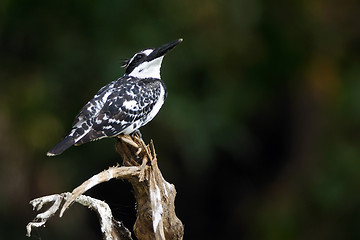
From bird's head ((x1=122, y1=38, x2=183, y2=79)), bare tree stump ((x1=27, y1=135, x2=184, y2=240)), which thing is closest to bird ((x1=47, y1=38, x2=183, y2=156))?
bird's head ((x1=122, y1=38, x2=183, y2=79))

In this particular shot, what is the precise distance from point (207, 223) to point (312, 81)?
1921 millimetres

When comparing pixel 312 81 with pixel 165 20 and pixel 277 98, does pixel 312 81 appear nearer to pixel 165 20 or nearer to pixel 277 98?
pixel 277 98

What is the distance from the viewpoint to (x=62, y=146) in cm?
385

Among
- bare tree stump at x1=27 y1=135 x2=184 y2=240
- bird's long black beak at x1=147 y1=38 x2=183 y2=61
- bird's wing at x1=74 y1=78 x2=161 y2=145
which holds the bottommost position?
bare tree stump at x1=27 y1=135 x2=184 y2=240

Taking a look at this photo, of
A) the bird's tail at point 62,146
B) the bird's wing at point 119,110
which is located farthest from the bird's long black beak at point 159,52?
the bird's tail at point 62,146

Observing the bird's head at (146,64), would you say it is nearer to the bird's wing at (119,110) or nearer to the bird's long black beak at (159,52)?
the bird's long black beak at (159,52)

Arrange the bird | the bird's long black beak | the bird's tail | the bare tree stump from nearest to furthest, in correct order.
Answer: the bare tree stump → the bird's tail → the bird → the bird's long black beak

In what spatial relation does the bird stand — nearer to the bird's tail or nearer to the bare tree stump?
the bird's tail

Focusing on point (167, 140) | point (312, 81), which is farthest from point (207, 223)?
point (312, 81)

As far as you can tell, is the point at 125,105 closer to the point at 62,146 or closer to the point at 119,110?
the point at 119,110

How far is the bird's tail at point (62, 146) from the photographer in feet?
12.4

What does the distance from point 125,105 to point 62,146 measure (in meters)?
0.57

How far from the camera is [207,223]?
8.26 m

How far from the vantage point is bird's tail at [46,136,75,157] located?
378 centimetres
